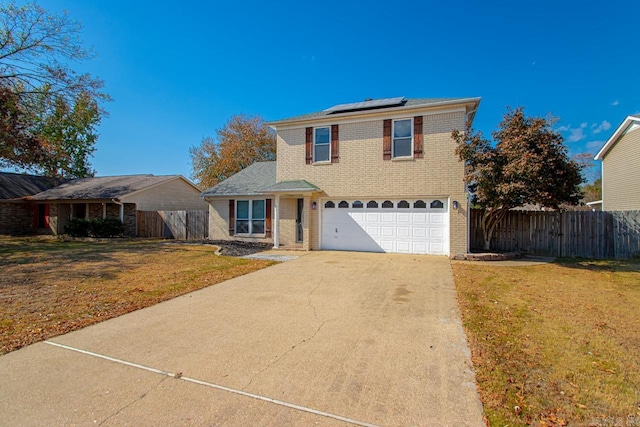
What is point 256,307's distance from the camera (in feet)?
18.0

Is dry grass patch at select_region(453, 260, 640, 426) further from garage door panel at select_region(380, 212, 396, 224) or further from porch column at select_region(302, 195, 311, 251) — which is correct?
porch column at select_region(302, 195, 311, 251)

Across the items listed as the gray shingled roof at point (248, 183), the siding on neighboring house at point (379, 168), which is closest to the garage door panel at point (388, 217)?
the siding on neighboring house at point (379, 168)

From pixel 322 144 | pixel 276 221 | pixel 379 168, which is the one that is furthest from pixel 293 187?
pixel 379 168

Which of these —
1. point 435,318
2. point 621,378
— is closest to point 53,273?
point 435,318

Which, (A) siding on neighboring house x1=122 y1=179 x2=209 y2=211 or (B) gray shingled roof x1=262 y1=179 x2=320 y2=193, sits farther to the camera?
(A) siding on neighboring house x1=122 y1=179 x2=209 y2=211

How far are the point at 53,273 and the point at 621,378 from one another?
1170 cm

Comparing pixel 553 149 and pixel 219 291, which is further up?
pixel 553 149

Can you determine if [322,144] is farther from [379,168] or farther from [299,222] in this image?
[299,222]

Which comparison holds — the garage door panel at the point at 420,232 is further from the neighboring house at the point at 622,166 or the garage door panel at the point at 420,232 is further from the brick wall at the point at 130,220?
the brick wall at the point at 130,220

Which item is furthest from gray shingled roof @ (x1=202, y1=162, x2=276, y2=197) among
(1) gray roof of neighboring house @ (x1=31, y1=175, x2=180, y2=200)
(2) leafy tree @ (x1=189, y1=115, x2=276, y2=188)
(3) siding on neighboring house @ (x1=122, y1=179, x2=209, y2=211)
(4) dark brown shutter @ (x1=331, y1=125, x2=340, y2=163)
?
(2) leafy tree @ (x1=189, y1=115, x2=276, y2=188)

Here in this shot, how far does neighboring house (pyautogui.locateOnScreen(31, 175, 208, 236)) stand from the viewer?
825 inches

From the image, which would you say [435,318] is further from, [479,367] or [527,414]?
[527,414]

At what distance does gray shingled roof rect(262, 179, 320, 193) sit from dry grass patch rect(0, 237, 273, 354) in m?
3.65

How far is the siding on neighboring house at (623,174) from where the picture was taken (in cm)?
1512
